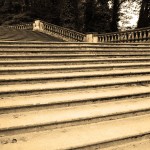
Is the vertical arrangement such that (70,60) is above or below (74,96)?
above

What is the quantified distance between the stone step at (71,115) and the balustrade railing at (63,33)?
1005cm

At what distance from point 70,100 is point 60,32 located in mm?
13667

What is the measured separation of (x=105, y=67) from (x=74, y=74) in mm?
1161

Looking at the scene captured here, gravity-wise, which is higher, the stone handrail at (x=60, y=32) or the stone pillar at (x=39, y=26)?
the stone pillar at (x=39, y=26)

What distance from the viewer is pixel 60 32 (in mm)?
18312

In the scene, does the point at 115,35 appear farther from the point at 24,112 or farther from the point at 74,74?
the point at 24,112

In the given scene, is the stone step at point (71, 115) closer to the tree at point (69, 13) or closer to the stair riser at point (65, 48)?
the stair riser at point (65, 48)

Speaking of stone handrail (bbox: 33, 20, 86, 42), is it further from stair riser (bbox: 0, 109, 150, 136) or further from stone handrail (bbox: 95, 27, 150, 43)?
stair riser (bbox: 0, 109, 150, 136)

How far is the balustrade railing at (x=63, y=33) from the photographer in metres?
15.9

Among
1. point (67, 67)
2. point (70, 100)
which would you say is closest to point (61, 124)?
point (70, 100)

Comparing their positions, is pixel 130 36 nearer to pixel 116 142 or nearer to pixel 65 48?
pixel 65 48

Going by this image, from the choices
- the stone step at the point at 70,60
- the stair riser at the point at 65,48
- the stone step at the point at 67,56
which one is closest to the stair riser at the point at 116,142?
the stone step at the point at 70,60

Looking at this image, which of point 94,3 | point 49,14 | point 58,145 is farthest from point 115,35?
point 49,14

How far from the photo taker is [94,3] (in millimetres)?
28828
